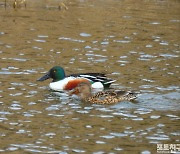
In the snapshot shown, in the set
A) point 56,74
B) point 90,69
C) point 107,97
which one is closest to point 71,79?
point 56,74

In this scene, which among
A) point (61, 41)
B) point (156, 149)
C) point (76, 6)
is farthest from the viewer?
point (76, 6)

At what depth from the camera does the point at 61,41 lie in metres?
21.9

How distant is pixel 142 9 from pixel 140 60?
33.5 feet

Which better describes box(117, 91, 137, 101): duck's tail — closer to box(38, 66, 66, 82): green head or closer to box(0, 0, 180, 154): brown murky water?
box(0, 0, 180, 154): brown murky water

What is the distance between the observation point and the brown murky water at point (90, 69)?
12102mm

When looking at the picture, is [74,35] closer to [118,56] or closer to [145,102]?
[118,56]

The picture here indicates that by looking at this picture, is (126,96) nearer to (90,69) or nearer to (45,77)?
(45,77)

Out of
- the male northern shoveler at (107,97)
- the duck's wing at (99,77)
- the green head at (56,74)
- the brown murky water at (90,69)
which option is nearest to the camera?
the brown murky water at (90,69)

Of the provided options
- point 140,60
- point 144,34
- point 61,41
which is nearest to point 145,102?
point 140,60

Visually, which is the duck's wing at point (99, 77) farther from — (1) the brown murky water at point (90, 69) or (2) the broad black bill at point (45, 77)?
(2) the broad black bill at point (45, 77)

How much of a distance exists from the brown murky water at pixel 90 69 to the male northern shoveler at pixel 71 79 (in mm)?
272

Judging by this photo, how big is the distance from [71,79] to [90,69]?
1.64 m

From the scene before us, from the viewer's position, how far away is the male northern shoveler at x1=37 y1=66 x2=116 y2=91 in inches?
651

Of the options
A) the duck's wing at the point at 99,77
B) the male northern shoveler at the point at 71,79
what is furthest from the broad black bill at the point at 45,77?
the duck's wing at the point at 99,77
